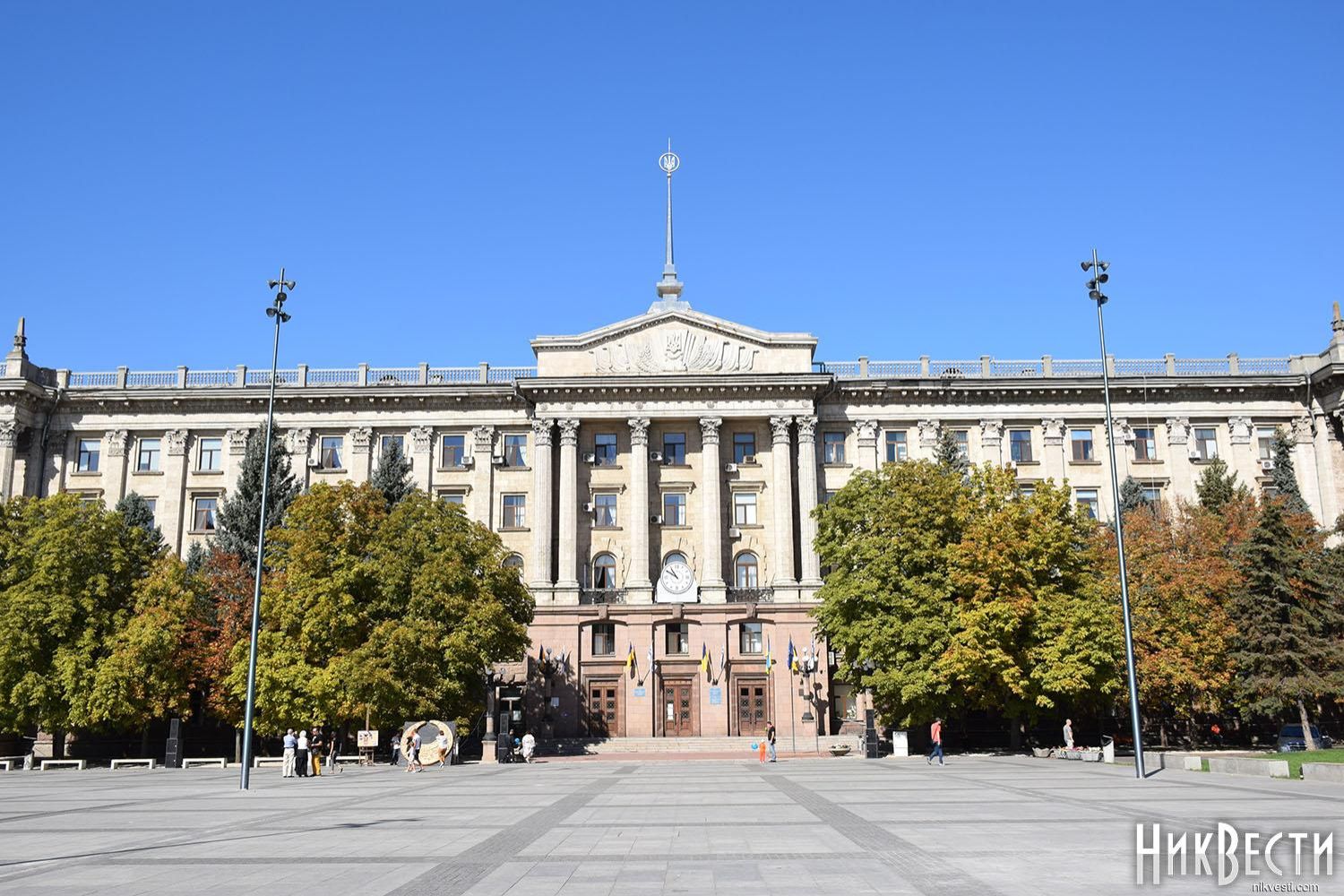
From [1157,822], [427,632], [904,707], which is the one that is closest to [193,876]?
[1157,822]

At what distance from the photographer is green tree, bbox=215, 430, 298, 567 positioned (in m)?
55.9

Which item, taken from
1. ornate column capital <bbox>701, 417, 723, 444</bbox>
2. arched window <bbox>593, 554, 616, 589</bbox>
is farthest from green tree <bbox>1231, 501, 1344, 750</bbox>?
arched window <bbox>593, 554, 616, 589</bbox>

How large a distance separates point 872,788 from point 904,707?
18067 mm

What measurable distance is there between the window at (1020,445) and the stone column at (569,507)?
2643 cm

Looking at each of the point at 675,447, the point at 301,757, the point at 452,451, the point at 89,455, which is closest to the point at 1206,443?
the point at 675,447

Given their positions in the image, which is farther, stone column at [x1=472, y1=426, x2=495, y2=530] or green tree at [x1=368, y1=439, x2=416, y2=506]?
stone column at [x1=472, y1=426, x2=495, y2=530]

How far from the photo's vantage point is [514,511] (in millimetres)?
65438

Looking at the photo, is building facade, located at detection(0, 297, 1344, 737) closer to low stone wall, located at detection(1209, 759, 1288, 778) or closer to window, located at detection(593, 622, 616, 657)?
window, located at detection(593, 622, 616, 657)

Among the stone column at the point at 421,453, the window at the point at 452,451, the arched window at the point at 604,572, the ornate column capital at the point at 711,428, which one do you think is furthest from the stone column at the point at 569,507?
the stone column at the point at 421,453

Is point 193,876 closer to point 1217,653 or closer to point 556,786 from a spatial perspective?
point 556,786

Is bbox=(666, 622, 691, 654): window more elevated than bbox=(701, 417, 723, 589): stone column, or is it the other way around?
bbox=(701, 417, 723, 589): stone column

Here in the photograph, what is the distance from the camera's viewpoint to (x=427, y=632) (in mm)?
45594

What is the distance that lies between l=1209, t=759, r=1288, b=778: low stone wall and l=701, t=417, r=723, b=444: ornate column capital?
34161mm

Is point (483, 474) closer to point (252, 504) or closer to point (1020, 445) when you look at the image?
point (252, 504)
